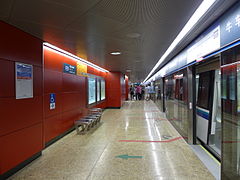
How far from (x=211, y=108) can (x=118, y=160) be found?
267cm

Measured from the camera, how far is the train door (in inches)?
143

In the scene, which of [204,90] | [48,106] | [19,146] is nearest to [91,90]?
[48,106]

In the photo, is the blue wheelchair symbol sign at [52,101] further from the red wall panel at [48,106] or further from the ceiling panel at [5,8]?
the ceiling panel at [5,8]

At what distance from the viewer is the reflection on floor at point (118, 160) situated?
2.66 metres

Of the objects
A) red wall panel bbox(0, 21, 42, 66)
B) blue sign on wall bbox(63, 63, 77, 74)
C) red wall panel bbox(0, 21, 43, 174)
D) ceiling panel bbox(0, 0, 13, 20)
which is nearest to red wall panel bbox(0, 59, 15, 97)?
red wall panel bbox(0, 21, 43, 174)

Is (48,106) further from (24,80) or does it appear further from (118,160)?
(118,160)

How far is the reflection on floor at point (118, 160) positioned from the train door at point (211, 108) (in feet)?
1.98

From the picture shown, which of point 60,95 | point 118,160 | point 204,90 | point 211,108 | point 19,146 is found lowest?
point 118,160

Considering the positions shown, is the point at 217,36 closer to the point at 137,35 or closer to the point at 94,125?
the point at 137,35

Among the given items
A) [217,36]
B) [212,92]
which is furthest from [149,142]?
[217,36]

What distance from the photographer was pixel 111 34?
10.4 feet

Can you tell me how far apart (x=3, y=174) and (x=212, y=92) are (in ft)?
A: 16.0

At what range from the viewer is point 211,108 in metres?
3.67

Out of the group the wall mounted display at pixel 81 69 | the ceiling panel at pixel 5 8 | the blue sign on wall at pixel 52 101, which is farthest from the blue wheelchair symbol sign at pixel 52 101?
the ceiling panel at pixel 5 8
